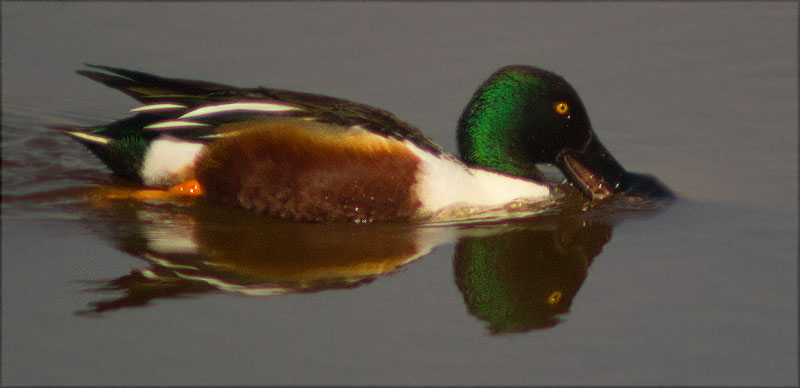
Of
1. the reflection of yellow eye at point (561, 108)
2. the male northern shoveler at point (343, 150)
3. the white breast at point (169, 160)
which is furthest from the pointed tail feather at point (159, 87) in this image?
the reflection of yellow eye at point (561, 108)

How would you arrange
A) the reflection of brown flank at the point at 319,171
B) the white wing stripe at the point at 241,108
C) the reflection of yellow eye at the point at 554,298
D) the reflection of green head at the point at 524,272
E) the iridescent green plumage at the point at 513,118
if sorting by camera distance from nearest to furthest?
1. the reflection of green head at the point at 524,272
2. the reflection of yellow eye at the point at 554,298
3. the reflection of brown flank at the point at 319,171
4. the white wing stripe at the point at 241,108
5. the iridescent green plumage at the point at 513,118

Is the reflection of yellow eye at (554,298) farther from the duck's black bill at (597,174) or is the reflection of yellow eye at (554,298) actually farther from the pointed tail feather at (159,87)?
the pointed tail feather at (159,87)

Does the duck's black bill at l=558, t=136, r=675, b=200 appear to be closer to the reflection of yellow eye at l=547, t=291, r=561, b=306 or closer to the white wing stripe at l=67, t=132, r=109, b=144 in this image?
the reflection of yellow eye at l=547, t=291, r=561, b=306

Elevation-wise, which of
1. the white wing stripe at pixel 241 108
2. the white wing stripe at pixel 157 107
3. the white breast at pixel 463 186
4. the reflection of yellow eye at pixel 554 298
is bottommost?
the reflection of yellow eye at pixel 554 298

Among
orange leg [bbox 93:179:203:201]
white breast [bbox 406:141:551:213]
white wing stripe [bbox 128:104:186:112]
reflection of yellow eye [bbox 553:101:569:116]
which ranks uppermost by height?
reflection of yellow eye [bbox 553:101:569:116]

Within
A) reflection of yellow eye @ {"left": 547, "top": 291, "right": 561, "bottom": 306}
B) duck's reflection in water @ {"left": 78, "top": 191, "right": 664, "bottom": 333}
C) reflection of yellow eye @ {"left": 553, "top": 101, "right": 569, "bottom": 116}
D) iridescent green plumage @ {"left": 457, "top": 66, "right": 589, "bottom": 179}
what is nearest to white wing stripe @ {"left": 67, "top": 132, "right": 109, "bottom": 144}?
duck's reflection in water @ {"left": 78, "top": 191, "right": 664, "bottom": 333}

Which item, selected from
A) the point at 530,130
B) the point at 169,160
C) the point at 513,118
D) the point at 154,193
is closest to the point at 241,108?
the point at 169,160

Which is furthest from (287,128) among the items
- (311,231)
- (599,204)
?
(599,204)

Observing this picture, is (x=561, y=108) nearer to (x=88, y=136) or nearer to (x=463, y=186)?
(x=463, y=186)
